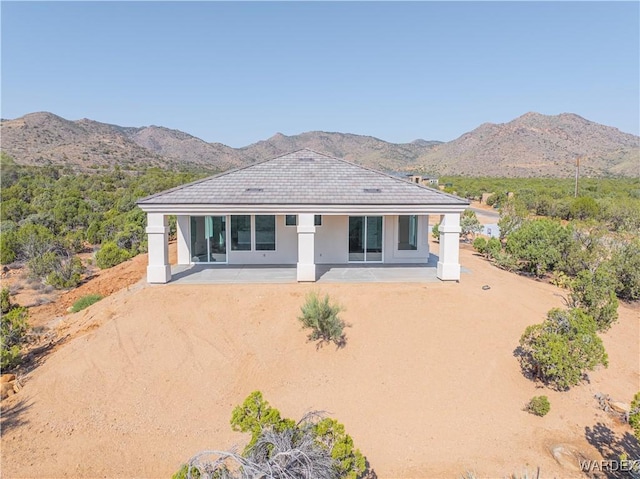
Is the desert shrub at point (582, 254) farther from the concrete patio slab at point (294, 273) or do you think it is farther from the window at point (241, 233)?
the window at point (241, 233)

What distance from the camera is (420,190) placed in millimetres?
14836

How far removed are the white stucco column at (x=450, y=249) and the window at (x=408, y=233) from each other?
2.74 meters

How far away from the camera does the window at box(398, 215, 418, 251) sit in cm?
1666

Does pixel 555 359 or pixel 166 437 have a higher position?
pixel 555 359

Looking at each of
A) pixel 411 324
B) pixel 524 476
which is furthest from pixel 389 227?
pixel 524 476

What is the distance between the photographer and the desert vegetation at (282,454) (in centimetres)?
468

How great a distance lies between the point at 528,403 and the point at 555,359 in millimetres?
1138

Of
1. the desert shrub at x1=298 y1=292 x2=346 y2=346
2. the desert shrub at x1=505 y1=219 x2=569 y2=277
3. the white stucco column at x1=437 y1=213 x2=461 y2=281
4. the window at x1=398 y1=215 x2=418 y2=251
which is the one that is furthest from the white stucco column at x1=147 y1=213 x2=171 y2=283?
the desert shrub at x1=505 y1=219 x2=569 y2=277

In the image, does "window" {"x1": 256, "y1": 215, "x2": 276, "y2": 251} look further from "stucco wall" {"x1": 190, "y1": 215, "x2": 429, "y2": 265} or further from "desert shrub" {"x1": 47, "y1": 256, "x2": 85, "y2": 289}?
"desert shrub" {"x1": 47, "y1": 256, "x2": 85, "y2": 289}

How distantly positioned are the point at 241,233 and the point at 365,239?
16.6 feet

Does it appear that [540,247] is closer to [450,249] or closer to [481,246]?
[481,246]

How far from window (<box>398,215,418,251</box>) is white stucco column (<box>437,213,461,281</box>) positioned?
2.74 meters

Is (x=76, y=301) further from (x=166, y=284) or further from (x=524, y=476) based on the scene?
(x=524, y=476)

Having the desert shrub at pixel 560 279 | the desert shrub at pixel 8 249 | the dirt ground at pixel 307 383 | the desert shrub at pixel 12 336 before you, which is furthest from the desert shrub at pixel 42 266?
the desert shrub at pixel 560 279
